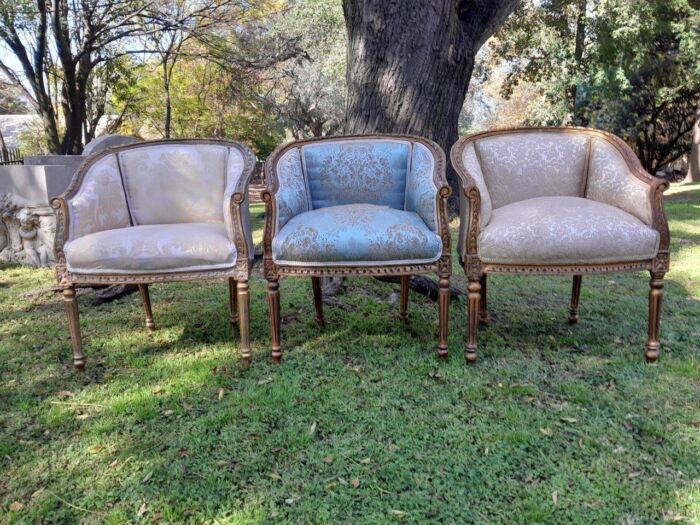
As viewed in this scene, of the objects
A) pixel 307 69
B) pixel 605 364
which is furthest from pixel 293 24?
pixel 605 364

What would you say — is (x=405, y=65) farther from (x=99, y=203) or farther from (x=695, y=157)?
(x=695, y=157)

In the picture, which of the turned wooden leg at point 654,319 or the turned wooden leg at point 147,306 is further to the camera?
the turned wooden leg at point 147,306

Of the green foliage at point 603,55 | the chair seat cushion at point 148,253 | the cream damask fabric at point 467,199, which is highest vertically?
the green foliage at point 603,55

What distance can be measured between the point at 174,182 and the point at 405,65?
184 centimetres

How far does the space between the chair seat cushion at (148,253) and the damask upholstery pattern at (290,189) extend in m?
0.31

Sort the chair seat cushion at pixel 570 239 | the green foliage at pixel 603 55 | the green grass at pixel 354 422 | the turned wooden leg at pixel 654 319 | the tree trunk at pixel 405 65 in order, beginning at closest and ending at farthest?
1. the green grass at pixel 354 422
2. the chair seat cushion at pixel 570 239
3. the turned wooden leg at pixel 654 319
4. the tree trunk at pixel 405 65
5. the green foliage at pixel 603 55

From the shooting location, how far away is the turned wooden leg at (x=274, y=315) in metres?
2.52

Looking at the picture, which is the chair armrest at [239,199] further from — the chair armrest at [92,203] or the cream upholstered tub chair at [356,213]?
the chair armrest at [92,203]

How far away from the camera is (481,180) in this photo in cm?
262

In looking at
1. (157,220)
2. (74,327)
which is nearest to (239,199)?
(157,220)

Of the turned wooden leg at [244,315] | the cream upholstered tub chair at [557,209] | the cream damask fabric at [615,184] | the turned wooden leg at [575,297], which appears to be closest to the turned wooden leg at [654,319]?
the cream upholstered tub chair at [557,209]

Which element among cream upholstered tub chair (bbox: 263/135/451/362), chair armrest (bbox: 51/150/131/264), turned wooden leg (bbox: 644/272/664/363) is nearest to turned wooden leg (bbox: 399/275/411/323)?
cream upholstered tub chair (bbox: 263/135/451/362)

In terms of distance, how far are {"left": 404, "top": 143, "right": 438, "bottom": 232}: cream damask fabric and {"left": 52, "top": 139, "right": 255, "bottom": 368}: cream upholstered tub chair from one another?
0.82m

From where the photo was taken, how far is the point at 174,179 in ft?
9.55
